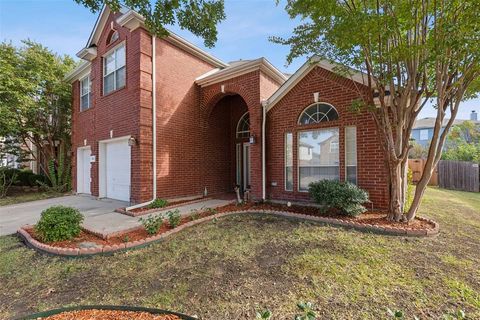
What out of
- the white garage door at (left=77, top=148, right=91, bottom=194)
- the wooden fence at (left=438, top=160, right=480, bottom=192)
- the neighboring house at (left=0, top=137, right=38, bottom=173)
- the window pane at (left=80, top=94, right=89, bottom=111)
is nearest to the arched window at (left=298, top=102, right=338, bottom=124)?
the white garage door at (left=77, top=148, right=91, bottom=194)

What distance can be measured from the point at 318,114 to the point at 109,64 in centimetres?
848

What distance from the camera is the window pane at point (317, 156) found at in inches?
277

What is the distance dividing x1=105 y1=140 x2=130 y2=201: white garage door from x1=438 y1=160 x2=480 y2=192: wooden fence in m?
17.1

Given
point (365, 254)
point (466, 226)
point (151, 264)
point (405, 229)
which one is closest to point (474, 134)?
point (466, 226)

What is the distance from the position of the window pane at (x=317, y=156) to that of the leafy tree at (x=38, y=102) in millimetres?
12655

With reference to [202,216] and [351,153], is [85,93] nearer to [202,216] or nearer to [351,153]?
[202,216]

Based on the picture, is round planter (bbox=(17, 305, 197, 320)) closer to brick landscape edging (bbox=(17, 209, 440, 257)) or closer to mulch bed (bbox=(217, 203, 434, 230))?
brick landscape edging (bbox=(17, 209, 440, 257))

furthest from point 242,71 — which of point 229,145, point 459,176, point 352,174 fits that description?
point 459,176

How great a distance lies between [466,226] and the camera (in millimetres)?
5594

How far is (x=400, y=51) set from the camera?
173 inches

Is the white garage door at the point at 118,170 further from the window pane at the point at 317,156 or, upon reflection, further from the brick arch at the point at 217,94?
the window pane at the point at 317,156

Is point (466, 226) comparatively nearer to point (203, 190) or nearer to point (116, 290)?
point (116, 290)

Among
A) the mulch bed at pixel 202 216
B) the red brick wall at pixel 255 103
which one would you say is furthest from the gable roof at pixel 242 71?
the mulch bed at pixel 202 216

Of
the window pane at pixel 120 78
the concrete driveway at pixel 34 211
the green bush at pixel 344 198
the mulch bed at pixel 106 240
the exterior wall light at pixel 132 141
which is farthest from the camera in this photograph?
the window pane at pixel 120 78
